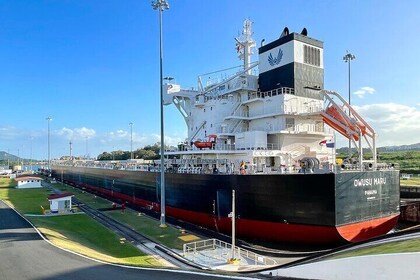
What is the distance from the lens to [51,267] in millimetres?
11414

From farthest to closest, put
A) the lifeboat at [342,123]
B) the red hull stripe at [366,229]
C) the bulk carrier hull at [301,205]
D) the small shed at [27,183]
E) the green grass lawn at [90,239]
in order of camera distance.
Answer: the small shed at [27,183], the lifeboat at [342,123], the red hull stripe at [366,229], the bulk carrier hull at [301,205], the green grass lawn at [90,239]

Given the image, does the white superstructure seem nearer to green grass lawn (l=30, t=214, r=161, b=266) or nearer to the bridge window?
the bridge window

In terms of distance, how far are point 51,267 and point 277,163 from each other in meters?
16.8

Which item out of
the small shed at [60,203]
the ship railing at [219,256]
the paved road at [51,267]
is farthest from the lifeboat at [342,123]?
the small shed at [60,203]

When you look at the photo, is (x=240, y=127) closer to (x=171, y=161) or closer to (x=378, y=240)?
(x=171, y=161)

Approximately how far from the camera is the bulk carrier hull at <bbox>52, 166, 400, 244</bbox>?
1681 cm

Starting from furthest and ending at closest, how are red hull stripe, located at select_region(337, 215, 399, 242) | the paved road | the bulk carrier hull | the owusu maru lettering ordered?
the owusu maru lettering → red hull stripe, located at select_region(337, 215, 399, 242) → the bulk carrier hull → the paved road

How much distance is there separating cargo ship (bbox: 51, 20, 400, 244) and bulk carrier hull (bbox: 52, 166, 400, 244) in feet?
0.18

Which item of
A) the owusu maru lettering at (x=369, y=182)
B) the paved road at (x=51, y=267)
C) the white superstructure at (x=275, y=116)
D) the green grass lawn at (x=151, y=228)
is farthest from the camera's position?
the white superstructure at (x=275, y=116)

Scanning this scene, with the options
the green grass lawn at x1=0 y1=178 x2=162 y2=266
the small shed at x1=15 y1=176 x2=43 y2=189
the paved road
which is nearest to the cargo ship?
the green grass lawn at x1=0 y1=178 x2=162 y2=266

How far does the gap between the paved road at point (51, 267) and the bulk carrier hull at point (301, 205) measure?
9.40m

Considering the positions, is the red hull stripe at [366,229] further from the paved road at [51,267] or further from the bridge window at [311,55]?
the bridge window at [311,55]

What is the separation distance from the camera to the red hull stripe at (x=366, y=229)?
1696 centimetres

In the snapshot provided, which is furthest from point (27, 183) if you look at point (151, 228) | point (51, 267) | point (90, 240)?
point (51, 267)
